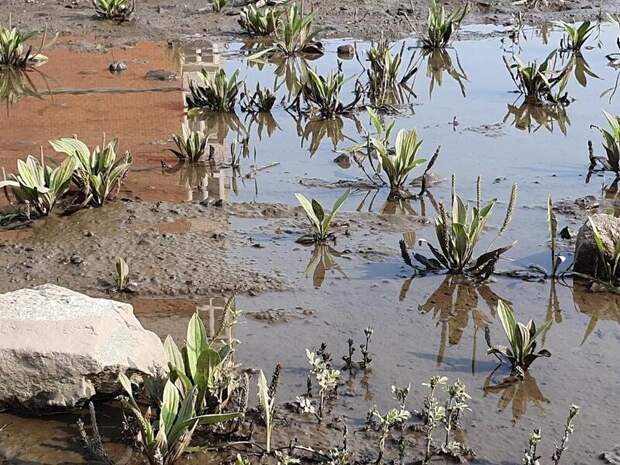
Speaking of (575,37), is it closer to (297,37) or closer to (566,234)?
(297,37)

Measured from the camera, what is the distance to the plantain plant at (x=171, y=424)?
361cm

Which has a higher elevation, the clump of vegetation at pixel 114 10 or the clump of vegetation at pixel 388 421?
the clump of vegetation at pixel 114 10

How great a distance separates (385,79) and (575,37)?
10.2 ft

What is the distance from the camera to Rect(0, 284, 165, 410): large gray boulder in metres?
4.01

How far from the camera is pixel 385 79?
31.7 ft

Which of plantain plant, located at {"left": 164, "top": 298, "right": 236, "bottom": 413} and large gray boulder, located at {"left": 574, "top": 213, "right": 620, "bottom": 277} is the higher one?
large gray boulder, located at {"left": 574, "top": 213, "right": 620, "bottom": 277}

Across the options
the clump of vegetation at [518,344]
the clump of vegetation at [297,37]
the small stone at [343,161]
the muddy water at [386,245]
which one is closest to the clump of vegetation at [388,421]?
the muddy water at [386,245]

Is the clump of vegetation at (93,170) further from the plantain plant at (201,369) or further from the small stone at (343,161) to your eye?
the plantain plant at (201,369)

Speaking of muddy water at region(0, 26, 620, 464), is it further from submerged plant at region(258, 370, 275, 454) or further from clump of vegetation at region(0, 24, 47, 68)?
submerged plant at region(258, 370, 275, 454)

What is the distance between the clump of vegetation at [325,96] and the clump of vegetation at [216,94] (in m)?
0.64

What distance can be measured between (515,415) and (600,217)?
6.18 ft

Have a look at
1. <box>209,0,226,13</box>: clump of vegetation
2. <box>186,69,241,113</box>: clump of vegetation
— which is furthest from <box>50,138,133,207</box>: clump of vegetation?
<box>209,0,226,13</box>: clump of vegetation

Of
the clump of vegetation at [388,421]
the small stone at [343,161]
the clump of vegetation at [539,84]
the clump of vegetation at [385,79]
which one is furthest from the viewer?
the clump of vegetation at [385,79]

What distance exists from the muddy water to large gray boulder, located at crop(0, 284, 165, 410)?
13 centimetres
